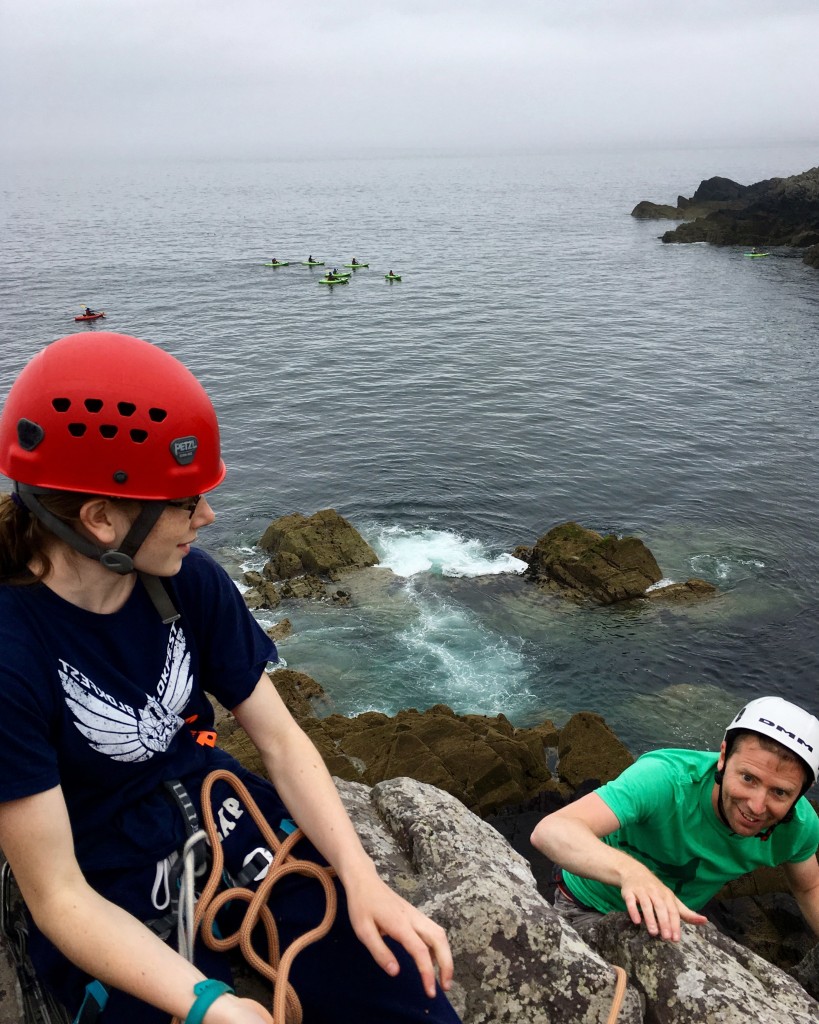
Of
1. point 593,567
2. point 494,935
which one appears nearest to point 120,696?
point 494,935

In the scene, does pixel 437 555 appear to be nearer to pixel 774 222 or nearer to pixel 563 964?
pixel 563 964

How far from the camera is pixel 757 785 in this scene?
371 cm

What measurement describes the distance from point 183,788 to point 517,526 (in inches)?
917

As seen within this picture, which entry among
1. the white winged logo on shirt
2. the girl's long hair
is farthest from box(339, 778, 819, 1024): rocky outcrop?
the girl's long hair

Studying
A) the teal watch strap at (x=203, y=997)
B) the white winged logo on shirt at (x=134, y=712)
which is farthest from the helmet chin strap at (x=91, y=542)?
the teal watch strap at (x=203, y=997)

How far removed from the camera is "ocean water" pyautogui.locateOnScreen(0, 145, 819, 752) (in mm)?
18719

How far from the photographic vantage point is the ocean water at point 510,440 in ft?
61.4

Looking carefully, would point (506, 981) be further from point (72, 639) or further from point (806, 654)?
point (806, 654)

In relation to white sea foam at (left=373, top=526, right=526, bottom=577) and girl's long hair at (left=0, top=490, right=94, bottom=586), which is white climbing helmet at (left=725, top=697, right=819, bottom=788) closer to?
girl's long hair at (left=0, top=490, right=94, bottom=586)

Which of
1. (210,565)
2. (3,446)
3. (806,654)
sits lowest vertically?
(806,654)

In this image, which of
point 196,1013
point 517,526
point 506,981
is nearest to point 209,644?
point 196,1013

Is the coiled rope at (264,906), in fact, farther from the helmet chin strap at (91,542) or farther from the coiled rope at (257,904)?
the helmet chin strap at (91,542)

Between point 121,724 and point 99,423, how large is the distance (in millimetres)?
1102

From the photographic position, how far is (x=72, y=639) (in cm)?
269
